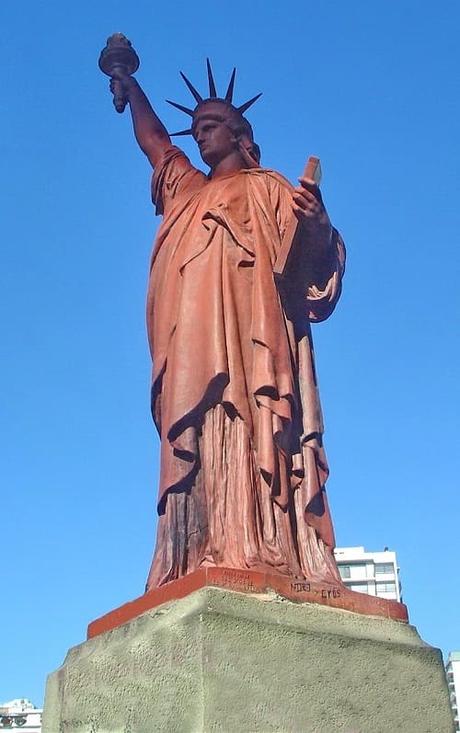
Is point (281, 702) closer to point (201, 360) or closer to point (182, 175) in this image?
point (201, 360)

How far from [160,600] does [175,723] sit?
3.18ft

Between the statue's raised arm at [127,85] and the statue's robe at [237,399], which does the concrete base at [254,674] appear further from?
the statue's raised arm at [127,85]

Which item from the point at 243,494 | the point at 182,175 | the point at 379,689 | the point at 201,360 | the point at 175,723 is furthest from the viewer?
the point at 182,175

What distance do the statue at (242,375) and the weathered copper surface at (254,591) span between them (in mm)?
170

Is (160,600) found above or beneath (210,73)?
beneath

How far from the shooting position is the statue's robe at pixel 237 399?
6652mm

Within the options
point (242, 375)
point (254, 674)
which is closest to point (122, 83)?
point (242, 375)

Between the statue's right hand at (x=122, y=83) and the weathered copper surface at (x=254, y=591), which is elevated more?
the statue's right hand at (x=122, y=83)

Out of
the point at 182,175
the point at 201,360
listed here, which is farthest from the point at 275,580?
the point at 182,175

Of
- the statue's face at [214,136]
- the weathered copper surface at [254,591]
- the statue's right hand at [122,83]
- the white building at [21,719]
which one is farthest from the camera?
the white building at [21,719]

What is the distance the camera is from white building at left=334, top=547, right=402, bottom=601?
6662 cm

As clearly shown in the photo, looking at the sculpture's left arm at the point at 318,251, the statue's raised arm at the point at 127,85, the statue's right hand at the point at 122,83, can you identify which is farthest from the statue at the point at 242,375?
the statue's right hand at the point at 122,83

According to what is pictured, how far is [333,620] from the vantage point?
609 centimetres

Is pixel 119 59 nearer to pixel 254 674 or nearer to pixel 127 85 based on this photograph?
pixel 127 85
